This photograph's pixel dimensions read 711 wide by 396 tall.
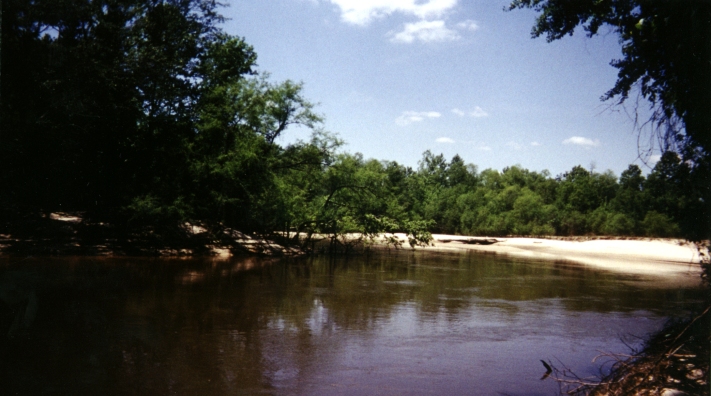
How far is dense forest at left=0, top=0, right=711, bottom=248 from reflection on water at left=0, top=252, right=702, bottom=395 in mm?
3945

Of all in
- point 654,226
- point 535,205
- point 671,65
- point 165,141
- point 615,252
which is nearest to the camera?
point 671,65

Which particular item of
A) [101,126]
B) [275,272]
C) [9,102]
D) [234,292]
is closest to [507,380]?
[234,292]

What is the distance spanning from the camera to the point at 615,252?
4541cm

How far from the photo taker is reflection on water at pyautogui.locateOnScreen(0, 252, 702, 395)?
8141mm

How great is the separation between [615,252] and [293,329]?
41.9 meters

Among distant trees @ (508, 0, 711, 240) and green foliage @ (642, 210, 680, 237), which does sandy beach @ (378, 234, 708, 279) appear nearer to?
green foliage @ (642, 210, 680, 237)

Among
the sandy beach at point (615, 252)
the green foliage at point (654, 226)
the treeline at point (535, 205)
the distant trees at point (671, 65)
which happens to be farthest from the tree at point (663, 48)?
the green foliage at point (654, 226)

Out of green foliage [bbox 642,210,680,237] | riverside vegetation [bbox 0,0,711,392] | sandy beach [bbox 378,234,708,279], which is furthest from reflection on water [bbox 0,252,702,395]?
green foliage [bbox 642,210,680,237]

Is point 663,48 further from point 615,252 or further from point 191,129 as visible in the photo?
point 615,252

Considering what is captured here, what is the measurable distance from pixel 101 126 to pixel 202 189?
652cm

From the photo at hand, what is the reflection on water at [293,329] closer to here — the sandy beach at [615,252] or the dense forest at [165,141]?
the dense forest at [165,141]

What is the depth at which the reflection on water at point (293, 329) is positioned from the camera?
8141 millimetres

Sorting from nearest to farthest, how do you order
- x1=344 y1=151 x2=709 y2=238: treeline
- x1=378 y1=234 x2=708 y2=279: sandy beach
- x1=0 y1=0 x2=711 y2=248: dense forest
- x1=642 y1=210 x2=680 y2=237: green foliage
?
x1=0 y1=0 x2=711 y2=248: dense forest
x1=378 y1=234 x2=708 y2=279: sandy beach
x1=642 y1=210 x2=680 y2=237: green foliage
x1=344 y1=151 x2=709 y2=238: treeline

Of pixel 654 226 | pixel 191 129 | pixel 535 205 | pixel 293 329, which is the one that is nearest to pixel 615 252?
pixel 654 226
